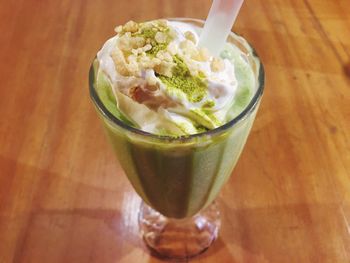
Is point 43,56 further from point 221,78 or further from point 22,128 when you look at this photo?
point 221,78

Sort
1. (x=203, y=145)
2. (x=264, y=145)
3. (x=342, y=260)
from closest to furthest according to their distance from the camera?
(x=203, y=145)
(x=342, y=260)
(x=264, y=145)

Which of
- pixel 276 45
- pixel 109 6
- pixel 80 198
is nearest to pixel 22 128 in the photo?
pixel 80 198

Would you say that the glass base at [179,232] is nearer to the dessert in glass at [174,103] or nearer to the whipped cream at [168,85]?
the dessert in glass at [174,103]

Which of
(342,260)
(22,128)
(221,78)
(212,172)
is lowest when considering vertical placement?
(22,128)

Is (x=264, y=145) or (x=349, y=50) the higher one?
(x=349, y=50)

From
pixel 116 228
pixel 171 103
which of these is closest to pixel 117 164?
pixel 116 228

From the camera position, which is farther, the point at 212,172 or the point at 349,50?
the point at 349,50

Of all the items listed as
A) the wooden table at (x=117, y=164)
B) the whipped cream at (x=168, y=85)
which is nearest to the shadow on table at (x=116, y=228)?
the wooden table at (x=117, y=164)
